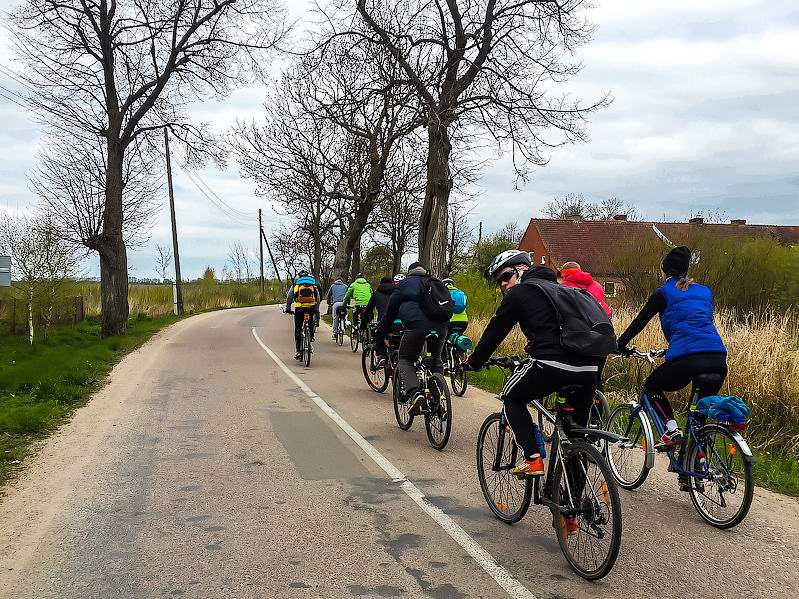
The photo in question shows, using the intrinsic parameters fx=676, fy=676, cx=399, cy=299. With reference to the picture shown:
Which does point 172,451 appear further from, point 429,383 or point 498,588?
point 498,588

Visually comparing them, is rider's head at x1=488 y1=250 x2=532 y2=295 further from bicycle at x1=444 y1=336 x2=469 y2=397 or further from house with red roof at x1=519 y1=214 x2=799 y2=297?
house with red roof at x1=519 y1=214 x2=799 y2=297

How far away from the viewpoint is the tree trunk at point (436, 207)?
58.7ft

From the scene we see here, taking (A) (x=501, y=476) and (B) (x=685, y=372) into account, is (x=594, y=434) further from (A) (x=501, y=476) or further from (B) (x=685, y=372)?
(B) (x=685, y=372)

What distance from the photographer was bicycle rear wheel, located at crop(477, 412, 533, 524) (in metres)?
4.88

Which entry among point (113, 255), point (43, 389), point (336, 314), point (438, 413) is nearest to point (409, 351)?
point (438, 413)

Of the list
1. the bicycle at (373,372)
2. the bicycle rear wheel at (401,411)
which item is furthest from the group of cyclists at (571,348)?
the bicycle at (373,372)

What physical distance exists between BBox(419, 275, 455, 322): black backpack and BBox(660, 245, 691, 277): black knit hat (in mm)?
2944

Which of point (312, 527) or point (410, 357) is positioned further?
point (410, 357)

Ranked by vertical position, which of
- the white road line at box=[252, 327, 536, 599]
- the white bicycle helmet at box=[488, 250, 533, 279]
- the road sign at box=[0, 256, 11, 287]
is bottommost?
the white road line at box=[252, 327, 536, 599]

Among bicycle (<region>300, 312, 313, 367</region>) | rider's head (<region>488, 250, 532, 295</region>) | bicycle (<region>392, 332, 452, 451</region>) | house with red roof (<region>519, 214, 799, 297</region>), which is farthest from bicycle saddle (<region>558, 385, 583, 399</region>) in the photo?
house with red roof (<region>519, 214, 799, 297</region>)

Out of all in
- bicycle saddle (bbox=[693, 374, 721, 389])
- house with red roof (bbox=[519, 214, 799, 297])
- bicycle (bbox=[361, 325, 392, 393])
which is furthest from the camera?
house with red roof (bbox=[519, 214, 799, 297])

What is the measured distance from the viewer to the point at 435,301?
7.88 m

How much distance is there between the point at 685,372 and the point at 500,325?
1629 millimetres

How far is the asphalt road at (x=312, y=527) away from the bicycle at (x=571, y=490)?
6.0 inches
